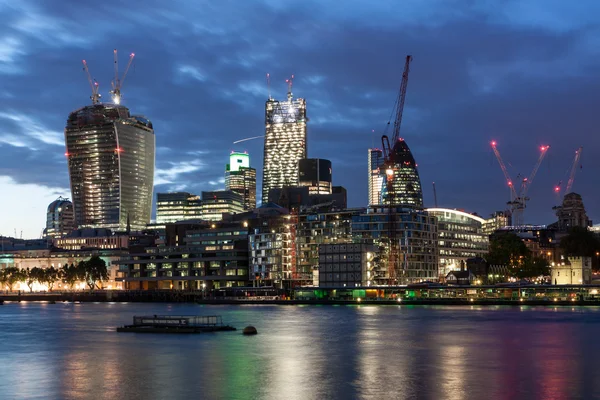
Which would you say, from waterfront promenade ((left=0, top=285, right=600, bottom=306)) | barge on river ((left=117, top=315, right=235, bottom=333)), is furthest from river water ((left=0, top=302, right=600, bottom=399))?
waterfront promenade ((left=0, top=285, right=600, bottom=306))

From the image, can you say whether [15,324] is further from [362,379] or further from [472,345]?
[362,379]

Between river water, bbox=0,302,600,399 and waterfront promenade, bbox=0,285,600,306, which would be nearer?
river water, bbox=0,302,600,399

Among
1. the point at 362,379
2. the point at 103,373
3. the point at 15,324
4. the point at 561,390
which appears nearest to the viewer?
the point at 561,390


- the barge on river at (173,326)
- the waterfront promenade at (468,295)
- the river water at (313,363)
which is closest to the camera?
the river water at (313,363)

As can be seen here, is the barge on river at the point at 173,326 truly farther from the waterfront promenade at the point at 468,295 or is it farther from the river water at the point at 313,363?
the waterfront promenade at the point at 468,295

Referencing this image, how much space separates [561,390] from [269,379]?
18659 millimetres

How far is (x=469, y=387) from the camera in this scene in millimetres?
50250


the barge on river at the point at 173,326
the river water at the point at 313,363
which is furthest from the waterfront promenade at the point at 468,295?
the barge on river at the point at 173,326

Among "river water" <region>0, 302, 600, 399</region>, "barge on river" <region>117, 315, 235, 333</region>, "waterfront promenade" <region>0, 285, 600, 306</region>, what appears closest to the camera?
"river water" <region>0, 302, 600, 399</region>

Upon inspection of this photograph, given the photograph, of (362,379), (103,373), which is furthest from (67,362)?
(362,379)

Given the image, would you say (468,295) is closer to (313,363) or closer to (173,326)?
(173,326)

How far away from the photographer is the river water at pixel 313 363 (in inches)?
1948

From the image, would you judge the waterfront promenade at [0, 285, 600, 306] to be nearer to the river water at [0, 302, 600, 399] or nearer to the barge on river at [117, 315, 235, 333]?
the river water at [0, 302, 600, 399]

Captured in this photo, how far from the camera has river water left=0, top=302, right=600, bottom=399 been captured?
49.5m
